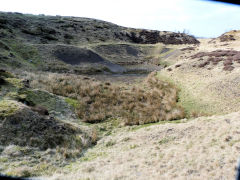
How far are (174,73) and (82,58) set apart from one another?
26322mm

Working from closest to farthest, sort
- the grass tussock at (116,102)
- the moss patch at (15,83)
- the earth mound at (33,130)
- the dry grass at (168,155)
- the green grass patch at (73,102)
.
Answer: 1. the dry grass at (168,155)
2. the earth mound at (33,130)
3. the grass tussock at (116,102)
4. the moss patch at (15,83)
5. the green grass patch at (73,102)

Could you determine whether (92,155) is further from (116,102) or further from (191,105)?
(191,105)

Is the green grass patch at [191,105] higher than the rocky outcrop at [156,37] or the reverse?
the reverse

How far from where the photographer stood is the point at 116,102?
21.1m

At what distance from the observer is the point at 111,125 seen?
16141mm

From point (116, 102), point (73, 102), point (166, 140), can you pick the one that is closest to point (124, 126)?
point (166, 140)

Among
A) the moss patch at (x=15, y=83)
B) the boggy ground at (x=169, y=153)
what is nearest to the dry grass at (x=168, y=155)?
the boggy ground at (x=169, y=153)

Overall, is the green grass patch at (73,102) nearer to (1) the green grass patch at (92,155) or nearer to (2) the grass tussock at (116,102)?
(2) the grass tussock at (116,102)

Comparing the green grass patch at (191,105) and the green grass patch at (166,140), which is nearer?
the green grass patch at (166,140)

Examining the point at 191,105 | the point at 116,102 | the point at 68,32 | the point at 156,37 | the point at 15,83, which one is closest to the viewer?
the point at 15,83

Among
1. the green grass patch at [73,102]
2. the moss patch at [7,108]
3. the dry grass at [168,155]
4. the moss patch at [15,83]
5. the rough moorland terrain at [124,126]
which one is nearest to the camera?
the dry grass at [168,155]

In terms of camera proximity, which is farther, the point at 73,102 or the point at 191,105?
the point at 191,105

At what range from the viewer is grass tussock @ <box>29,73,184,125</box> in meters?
17.1

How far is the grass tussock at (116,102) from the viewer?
17.1m
